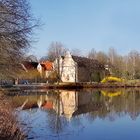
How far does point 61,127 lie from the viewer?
21.4 meters

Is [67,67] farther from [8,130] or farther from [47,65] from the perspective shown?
[8,130]

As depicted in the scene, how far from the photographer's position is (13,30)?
19500 millimetres

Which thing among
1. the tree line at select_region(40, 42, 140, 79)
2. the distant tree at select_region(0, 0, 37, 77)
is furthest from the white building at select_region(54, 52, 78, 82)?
the distant tree at select_region(0, 0, 37, 77)

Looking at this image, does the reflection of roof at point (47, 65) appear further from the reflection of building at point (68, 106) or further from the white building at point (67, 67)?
the reflection of building at point (68, 106)

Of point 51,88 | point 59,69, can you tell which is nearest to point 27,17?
point 51,88

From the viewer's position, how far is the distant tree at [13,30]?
18688 millimetres

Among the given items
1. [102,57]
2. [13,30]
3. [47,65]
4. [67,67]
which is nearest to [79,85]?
[67,67]

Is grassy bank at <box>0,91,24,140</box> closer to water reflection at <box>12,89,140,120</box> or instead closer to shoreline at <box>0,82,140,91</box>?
water reflection at <box>12,89,140,120</box>

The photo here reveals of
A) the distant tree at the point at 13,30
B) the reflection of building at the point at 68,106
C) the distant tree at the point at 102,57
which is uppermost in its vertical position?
the distant tree at the point at 102,57

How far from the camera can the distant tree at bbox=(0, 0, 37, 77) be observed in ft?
61.3

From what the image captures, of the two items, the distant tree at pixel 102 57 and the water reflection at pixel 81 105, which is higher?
the distant tree at pixel 102 57

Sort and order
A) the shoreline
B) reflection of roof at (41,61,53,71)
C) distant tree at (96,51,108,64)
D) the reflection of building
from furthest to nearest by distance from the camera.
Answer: distant tree at (96,51,108,64)
reflection of roof at (41,61,53,71)
the shoreline
the reflection of building

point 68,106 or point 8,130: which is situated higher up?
point 8,130

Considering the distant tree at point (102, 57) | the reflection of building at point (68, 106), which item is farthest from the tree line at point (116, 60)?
the reflection of building at point (68, 106)
